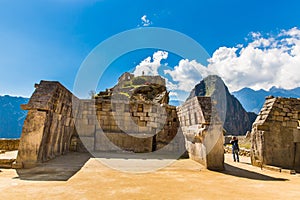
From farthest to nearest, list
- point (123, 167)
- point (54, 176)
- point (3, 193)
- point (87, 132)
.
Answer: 1. point (87, 132)
2. point (123, 167)
3. point (54, 176)
4. point (3, 193)

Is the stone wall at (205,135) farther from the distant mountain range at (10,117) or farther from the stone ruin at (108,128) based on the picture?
the distant mountain range at (10,117)

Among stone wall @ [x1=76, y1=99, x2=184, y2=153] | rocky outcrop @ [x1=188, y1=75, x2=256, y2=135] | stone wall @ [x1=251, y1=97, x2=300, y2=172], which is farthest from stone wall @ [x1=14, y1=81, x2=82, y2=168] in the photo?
rocky outcrop @ [x1=188, y1=75, x2=256, y2=135]

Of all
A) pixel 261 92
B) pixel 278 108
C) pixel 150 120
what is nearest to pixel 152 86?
pixel 150 120

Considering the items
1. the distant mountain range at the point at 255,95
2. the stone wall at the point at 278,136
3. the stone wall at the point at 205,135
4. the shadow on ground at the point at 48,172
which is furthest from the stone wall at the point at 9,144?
the distant mountain range at the point at 255,95

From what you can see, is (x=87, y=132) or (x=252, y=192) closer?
(x=252, y=192)

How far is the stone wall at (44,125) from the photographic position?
18.7 ft

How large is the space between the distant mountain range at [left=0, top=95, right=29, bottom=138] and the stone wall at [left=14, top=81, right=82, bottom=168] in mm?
66077

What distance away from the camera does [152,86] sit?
118 ft

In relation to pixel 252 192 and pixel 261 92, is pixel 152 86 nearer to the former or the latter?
pixel 252 192

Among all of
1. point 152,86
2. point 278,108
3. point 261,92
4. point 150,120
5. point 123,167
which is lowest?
point 123,167

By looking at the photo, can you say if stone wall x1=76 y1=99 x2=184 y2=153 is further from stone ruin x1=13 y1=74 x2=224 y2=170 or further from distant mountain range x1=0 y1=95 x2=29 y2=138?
distant mountain range x1=0 y1=95 x2=29 y2=138

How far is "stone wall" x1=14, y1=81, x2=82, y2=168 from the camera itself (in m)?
5.70

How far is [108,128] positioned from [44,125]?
417 cm

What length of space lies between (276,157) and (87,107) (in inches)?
337
